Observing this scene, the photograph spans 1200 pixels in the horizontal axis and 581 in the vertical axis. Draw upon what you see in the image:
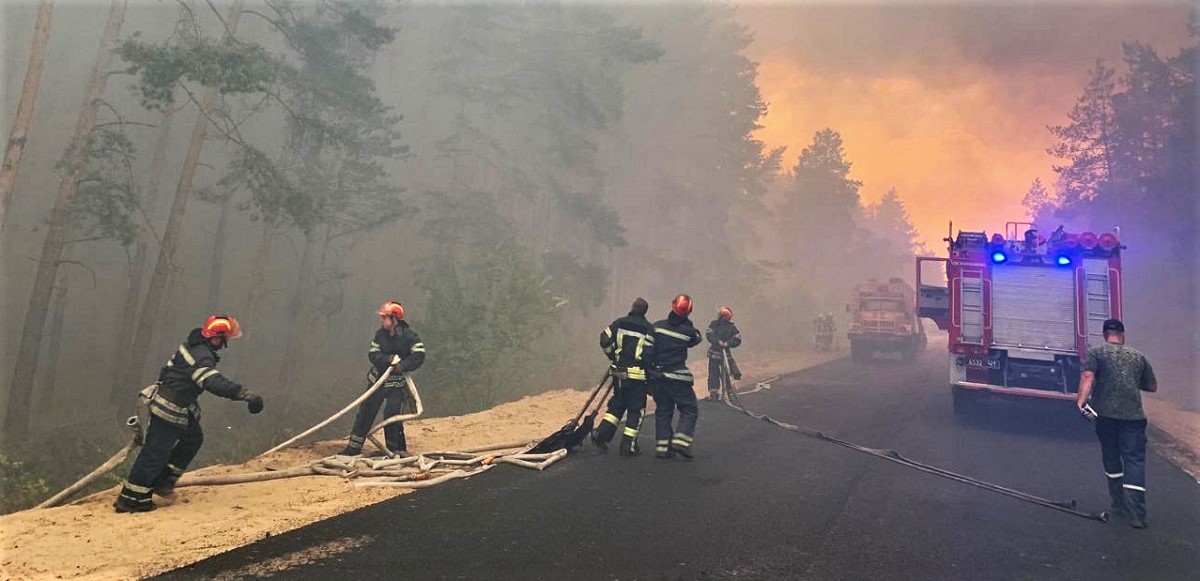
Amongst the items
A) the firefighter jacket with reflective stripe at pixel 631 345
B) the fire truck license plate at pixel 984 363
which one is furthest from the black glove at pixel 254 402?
the fire truck license plate at pixel 984 363

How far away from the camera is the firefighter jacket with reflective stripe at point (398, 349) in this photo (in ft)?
23.0

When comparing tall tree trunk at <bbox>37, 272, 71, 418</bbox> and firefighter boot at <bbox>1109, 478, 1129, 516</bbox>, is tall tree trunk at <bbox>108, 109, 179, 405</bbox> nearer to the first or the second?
tall tree trunk at <bbox>37, 272, 71, 418</bbox>

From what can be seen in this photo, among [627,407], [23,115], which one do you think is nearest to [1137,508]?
[627,407]

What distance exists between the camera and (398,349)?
7.13 meters

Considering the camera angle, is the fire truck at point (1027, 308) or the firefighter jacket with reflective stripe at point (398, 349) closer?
the firefighter jacket with reflective stripe at point (398, 349)

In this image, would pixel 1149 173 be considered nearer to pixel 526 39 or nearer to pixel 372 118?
pixel 526 39

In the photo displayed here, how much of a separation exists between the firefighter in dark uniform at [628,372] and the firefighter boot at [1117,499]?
15.6 ft

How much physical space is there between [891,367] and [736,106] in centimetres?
2273

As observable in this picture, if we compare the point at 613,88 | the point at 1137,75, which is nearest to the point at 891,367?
the point at 613,88

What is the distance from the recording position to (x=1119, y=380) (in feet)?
18.6

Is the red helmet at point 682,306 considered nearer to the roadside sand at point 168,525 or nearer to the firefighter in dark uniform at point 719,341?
the roadside sand at point 168,525

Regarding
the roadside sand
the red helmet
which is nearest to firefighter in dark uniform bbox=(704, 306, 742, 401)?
the red helmet

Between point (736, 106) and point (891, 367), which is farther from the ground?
point (736, 106)

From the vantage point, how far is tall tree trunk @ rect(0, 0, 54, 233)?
29.8ft
